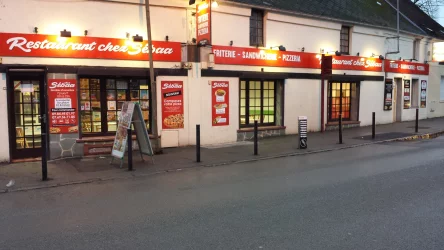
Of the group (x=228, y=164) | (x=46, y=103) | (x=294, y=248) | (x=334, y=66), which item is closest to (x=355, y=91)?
(x=334, y=66)

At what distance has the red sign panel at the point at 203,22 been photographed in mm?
12344

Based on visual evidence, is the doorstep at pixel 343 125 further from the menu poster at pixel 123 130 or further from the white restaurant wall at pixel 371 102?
the menu poster at pixel 123 130

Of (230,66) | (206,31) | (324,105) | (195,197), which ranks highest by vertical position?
→ (206,31)

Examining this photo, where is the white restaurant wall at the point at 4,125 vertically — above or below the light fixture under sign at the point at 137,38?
below

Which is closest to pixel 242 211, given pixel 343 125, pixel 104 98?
pixel 104 98

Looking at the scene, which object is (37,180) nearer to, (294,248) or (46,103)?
(46,103)

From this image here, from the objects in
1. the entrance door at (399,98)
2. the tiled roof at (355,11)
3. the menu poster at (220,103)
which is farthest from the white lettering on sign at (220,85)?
the entrance door at (399,98)

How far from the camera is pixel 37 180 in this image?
28.4 ft

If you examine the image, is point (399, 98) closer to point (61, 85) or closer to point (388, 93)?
point (388, 93)

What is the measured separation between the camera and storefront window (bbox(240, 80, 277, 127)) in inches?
607

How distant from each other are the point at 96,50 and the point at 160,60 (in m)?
2.12

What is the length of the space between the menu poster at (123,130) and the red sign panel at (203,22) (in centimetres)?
382

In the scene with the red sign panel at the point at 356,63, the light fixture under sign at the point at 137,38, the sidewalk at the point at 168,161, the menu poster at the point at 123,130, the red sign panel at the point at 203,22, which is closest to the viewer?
the sidewalk at the point at 168,161

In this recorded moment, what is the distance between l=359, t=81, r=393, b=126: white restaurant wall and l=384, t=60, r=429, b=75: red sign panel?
3.85 feet
